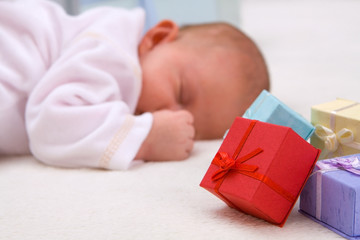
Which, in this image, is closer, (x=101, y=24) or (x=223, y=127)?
(x=223, y=127)

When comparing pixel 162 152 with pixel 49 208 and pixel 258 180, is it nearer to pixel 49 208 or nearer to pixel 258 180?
pixel 49 208

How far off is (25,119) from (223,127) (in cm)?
53

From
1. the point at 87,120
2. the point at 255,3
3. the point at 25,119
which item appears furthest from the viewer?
the point at 255,3

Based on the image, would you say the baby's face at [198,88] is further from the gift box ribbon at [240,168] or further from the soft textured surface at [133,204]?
the gift box ribbon at [240,168]

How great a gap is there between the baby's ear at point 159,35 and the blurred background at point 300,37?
439 millimetres

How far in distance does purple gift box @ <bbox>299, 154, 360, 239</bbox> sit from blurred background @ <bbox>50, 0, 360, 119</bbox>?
66 cm

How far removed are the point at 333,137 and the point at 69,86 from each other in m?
0.66

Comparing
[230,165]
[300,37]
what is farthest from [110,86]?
[300,37]

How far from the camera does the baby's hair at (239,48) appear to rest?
133cm

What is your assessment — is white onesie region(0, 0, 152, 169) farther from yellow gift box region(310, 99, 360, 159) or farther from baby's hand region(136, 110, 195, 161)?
yellow gift box region(310, 99, 360, 159)

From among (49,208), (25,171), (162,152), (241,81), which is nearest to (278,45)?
(241,81)

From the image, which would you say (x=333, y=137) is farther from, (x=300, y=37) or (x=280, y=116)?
(x=300, y=37)

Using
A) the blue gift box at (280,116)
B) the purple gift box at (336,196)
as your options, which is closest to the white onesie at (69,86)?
the blue gift box at (280,116)

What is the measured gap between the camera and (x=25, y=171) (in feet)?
3.71
